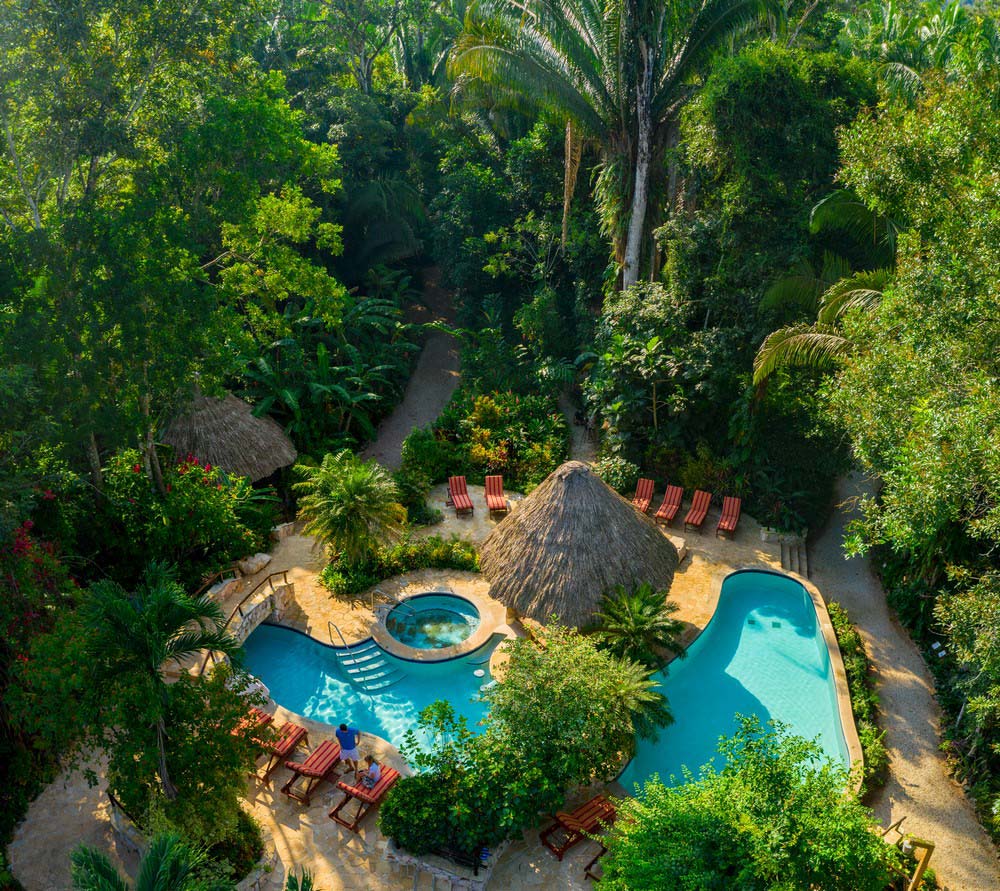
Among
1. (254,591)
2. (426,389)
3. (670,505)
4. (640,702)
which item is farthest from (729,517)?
(426,389)

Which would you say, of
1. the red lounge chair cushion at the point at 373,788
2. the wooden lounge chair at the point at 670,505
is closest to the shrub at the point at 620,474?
the wooden lounge chair at the point at 670,505

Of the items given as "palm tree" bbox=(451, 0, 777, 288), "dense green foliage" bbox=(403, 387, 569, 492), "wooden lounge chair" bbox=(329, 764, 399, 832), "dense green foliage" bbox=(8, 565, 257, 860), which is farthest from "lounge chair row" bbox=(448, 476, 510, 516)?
"dense green foliage" bbox=(8, 565, 257, 860)

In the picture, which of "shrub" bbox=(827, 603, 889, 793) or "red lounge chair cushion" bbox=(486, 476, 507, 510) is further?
"red lounge chair cushion" bbox=(486, 476, 507, 510)

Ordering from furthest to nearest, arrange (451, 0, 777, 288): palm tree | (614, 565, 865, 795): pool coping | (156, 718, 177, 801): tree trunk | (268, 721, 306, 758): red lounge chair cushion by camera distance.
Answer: (451, 0, 777, 288): palm tree → (614, 565, 865, 795): pool coping → (268, 721, 306, 758): red lounge chair cushion → (156, 718, 177, 801): tree trunk

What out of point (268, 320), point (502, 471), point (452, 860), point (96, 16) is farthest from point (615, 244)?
point (452, 860)

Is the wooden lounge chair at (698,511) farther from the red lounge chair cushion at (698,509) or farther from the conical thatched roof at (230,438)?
the conical thatched roof at (230,438)

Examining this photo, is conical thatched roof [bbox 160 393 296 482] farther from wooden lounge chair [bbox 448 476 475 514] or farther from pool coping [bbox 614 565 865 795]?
pool coping [bbox 614 565 865 795]
